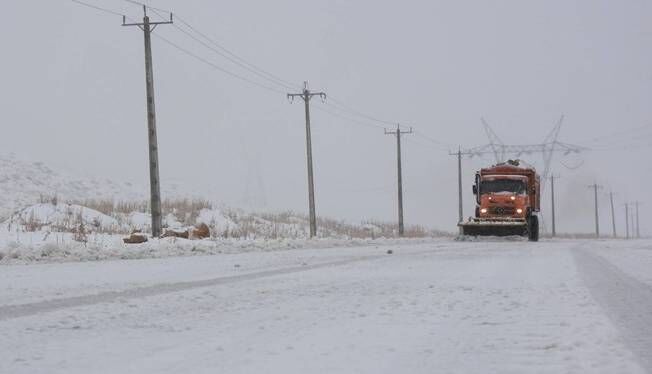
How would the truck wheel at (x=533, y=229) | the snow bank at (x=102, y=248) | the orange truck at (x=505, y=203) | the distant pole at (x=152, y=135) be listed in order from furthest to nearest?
the truck wheel at (x=533, y=229) → the orange truck at (x=505, y=203) → the distant pole at (x=152, y=135) → the snow bank at (x=102, y=248)

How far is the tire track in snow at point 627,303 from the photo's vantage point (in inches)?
181

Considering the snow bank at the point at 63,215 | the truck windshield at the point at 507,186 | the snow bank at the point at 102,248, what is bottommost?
the snow bank at the point at 102,248

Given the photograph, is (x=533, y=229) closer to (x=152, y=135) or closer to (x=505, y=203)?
(x=505, y=203)

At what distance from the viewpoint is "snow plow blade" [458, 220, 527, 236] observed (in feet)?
107

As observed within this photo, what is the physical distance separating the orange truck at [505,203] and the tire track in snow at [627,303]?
21544 millimetres

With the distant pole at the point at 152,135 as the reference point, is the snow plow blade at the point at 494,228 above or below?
below

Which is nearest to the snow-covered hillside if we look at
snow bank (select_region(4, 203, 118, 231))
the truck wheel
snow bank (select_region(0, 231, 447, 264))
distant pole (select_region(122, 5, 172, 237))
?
snow bank (select_region(4, 203, 118, 231))

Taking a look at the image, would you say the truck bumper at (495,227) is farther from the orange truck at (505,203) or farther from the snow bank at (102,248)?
the snow bank at (102,248)

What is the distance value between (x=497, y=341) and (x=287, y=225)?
4068cm

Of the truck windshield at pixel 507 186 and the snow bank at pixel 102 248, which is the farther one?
the truck windshield at pixel 507 186

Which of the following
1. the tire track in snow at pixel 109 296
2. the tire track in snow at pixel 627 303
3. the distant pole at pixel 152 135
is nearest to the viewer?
the tire track in snow at pixel 627 303

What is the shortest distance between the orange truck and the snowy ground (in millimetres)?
23122

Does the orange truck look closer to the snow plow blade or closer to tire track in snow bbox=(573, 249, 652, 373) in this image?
the snow plow blade

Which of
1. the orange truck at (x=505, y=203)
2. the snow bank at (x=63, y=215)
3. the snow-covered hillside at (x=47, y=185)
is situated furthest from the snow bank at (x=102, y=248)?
the snow-covered hillside at (x=47, y=185)
